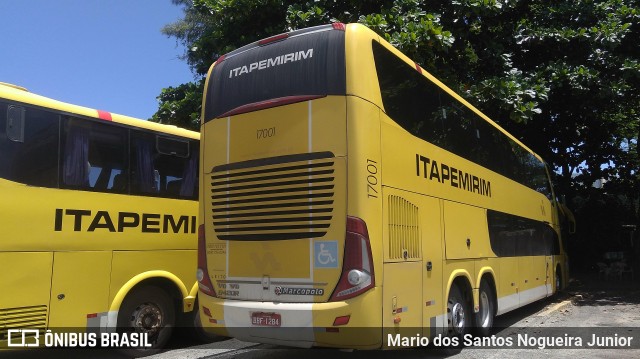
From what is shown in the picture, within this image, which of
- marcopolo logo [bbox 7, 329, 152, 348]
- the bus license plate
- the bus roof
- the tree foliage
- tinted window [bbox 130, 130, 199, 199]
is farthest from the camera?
the tree foliage

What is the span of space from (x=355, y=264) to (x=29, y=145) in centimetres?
405

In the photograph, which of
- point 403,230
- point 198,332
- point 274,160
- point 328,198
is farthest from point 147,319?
point 403,230

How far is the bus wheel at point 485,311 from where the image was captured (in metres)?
7.64

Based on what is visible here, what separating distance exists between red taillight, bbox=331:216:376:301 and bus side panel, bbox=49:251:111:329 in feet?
10.5

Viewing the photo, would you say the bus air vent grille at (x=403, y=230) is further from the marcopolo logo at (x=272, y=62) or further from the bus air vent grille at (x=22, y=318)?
the bus air vent grille at (x=22, y=318)

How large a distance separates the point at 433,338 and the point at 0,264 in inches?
198

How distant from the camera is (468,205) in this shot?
754 centimetres

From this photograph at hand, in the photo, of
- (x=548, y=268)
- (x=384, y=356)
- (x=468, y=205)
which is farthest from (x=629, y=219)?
(x=384, y=356)

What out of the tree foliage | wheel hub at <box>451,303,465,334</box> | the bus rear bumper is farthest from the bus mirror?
the tree foliage

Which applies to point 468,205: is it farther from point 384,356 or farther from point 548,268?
point 548,268

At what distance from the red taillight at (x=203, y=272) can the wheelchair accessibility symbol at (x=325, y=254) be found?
1.51 meters

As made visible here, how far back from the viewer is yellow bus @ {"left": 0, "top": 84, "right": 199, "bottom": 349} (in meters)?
5.56

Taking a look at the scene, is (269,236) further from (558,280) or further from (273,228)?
(558,280)

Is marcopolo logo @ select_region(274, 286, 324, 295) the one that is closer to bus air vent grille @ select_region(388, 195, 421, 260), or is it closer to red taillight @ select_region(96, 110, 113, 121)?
bus air vent grille @ select_region(388, 195, 421, 260)
